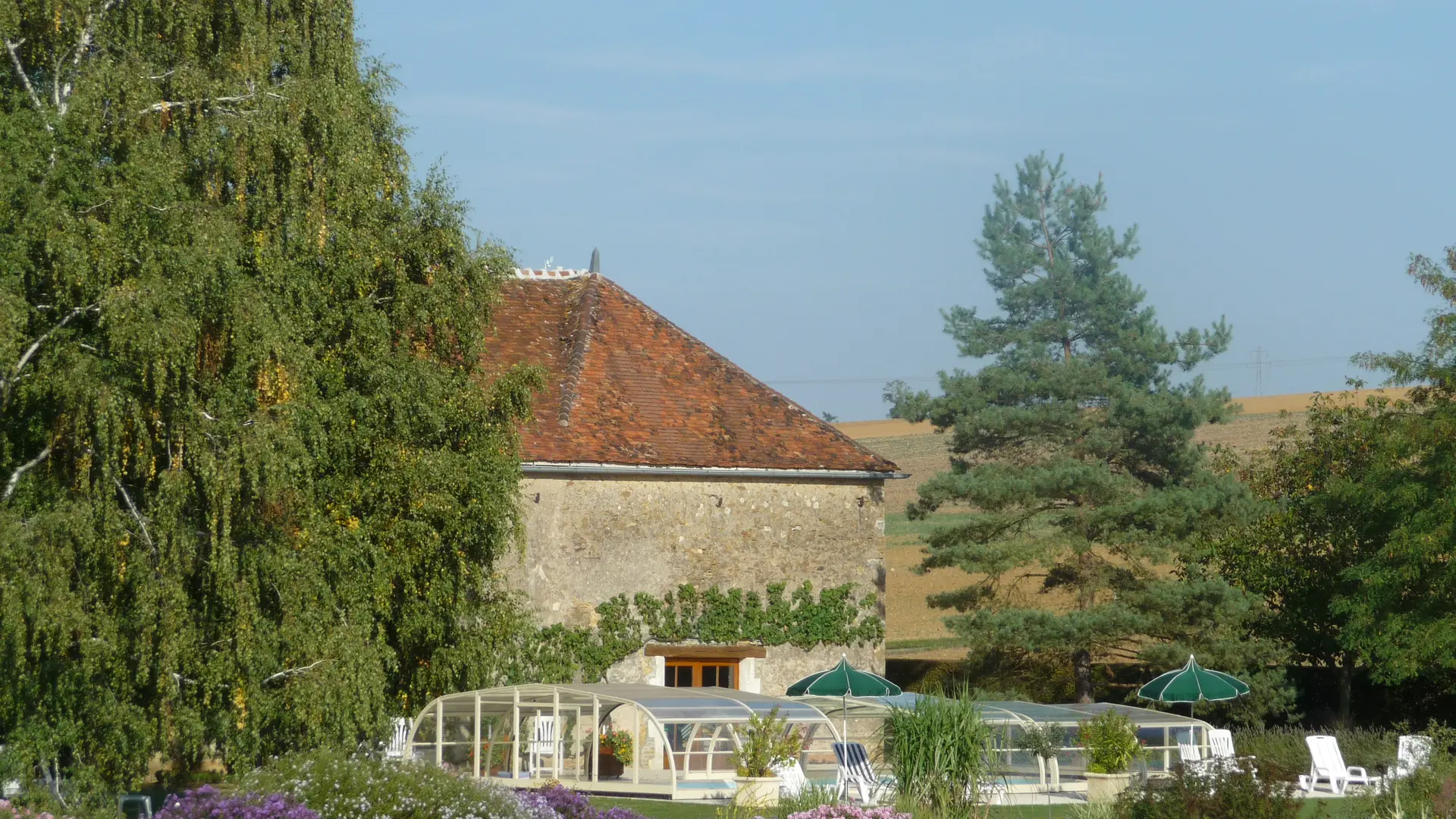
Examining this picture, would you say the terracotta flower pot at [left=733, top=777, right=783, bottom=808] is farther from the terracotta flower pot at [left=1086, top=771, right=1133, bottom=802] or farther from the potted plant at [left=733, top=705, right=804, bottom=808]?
the terracotta flower pot at [left=1086, top=771, right=1133, bottom=802]

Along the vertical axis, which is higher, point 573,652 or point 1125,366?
point 1125,366

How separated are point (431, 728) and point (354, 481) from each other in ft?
12.4

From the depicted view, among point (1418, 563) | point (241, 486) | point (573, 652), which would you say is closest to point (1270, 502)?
point (1418, 563)

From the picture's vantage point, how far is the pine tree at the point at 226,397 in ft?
40.4

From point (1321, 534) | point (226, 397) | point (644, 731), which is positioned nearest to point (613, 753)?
point (644, 731)

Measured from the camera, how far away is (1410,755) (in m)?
16.8

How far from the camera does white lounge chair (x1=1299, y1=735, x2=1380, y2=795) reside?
1811cm

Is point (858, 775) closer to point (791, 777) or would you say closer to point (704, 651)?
point (791, 777)

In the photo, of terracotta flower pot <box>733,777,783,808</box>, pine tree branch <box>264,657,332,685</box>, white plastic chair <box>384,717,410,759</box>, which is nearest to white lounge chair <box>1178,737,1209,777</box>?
terracotta flower pot <box>733,777,783,808</box>

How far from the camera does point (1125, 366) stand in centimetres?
2788

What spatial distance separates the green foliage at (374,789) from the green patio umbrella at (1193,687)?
10636mm

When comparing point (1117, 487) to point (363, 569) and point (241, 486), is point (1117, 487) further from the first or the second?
point (241, 486)

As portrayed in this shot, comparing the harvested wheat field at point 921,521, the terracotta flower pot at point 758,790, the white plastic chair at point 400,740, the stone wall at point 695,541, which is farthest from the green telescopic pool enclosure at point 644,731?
the harvested wheat field at point 921,521

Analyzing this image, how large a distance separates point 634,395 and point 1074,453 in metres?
9.37
